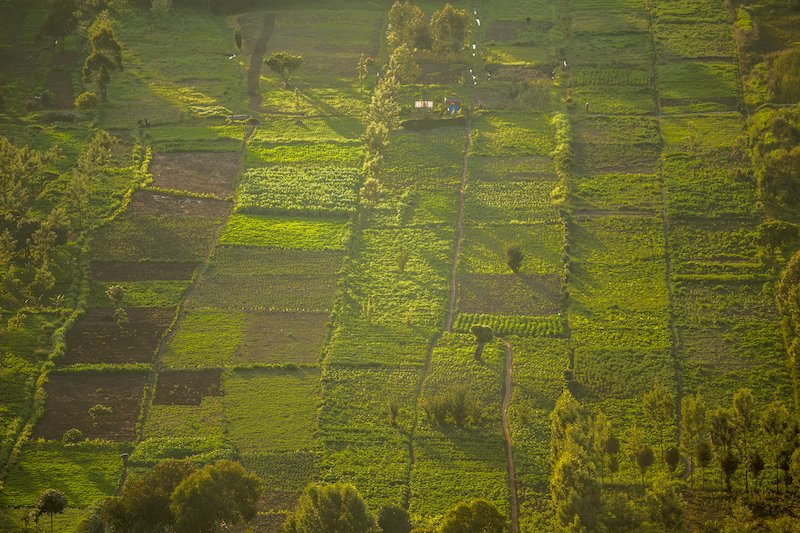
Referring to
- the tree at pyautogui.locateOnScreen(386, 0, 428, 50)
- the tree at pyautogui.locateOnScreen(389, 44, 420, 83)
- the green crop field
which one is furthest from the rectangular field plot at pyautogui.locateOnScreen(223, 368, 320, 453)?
the tree at pyautogui.locateOnScreen(386, 0, 428, 50)

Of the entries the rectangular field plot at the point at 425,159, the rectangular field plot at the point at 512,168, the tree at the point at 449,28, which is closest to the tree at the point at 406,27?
the tree at the point at 449,28

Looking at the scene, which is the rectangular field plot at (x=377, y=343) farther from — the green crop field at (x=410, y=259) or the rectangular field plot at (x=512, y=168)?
the rectangular field plot at (x=512, y=168)

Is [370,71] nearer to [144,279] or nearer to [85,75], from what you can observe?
[85,75]

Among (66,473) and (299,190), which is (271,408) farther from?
(299,190)

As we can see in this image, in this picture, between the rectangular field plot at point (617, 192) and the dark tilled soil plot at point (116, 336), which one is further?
the rectangular field plot at point (617, 192)

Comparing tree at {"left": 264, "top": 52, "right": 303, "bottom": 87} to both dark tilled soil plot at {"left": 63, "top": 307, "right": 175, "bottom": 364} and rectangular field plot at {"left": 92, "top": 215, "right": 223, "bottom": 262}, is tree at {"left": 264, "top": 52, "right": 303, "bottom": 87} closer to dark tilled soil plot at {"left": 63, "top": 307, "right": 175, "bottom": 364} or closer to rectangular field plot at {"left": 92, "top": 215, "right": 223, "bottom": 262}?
rectangular field plot at {"left": 92, "top": 215, "right": 223, "bottom": 262}

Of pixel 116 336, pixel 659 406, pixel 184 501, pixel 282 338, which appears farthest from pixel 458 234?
pixel 184 501
